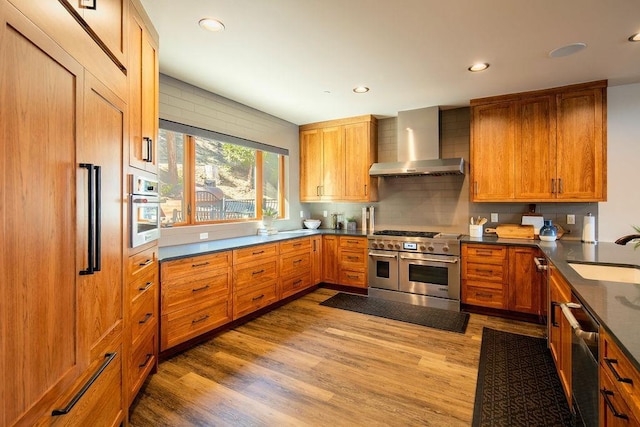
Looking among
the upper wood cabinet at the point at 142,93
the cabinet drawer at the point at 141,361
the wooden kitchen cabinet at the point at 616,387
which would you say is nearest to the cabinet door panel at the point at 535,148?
the wooden kitchen cabinet at the point at 616,387

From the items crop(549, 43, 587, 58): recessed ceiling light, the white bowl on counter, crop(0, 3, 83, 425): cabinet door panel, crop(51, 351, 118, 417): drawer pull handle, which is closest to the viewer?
crop(0, 3, 83, 425): cabinet door panel

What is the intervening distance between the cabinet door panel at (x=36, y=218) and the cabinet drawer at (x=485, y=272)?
12.1 feet

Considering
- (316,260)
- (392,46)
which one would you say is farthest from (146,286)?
(316,260)

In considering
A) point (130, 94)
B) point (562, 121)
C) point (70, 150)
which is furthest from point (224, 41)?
point (562, 121)

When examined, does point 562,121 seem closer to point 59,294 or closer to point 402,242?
point 402,242

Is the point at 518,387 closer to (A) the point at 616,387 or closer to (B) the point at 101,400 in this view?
(A) the point at 616,387

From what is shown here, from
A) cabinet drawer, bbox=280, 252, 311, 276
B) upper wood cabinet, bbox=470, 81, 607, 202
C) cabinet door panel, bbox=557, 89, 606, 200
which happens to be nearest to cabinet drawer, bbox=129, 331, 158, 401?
cabinet drawer, bbox=280, 252, 311, 276

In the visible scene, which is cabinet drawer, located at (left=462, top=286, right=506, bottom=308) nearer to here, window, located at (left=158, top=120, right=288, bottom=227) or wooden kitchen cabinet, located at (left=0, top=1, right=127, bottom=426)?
window, located at (left=158, top=120, right=288, bottom=227)

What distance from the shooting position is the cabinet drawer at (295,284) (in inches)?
159

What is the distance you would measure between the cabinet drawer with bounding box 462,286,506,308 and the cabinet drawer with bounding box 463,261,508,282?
0.42 feet

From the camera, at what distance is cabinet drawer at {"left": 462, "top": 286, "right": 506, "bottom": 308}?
360cm

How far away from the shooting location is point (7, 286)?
89 cm

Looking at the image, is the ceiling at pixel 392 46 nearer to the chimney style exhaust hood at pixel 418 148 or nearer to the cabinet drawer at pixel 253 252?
the chimney style exhaust hood at pixel 418 148

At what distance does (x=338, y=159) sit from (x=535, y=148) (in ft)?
8.23
